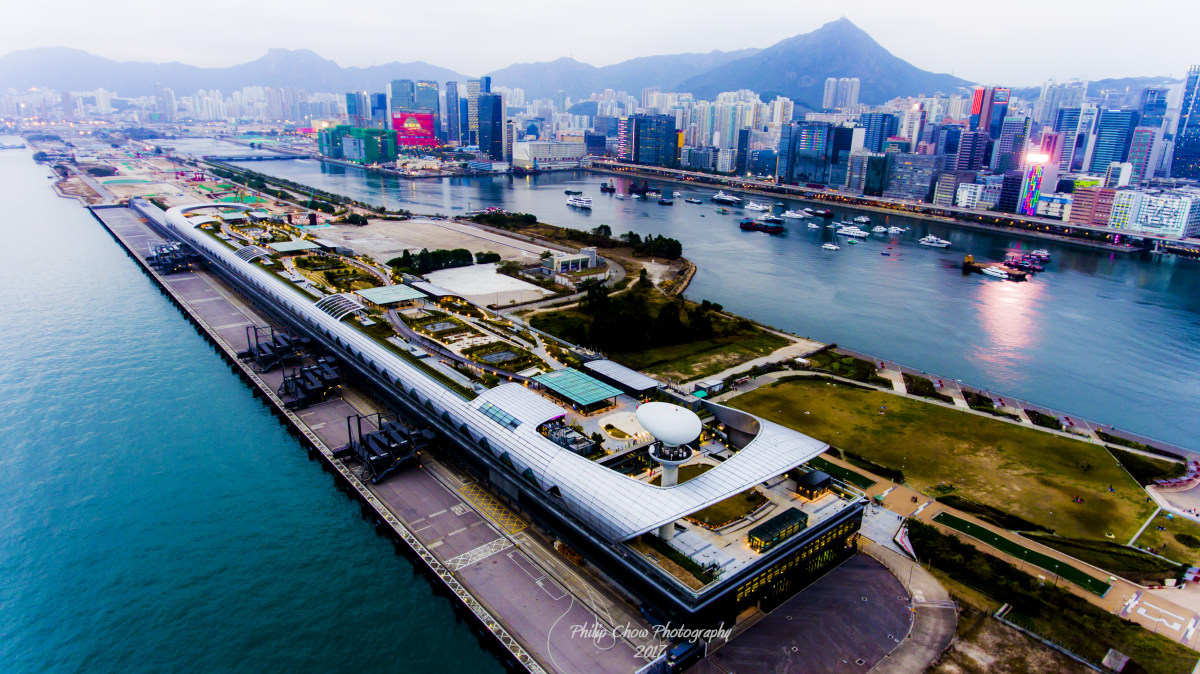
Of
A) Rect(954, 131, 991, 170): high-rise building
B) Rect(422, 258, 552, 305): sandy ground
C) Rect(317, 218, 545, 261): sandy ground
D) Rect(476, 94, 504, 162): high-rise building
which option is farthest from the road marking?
Rect(476, 94, 504, 162): high-rise building

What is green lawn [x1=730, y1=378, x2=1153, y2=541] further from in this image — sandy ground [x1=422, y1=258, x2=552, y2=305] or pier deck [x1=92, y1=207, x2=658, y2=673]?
sandy ground [x1=422, y1=258, x2=552, y2=305]

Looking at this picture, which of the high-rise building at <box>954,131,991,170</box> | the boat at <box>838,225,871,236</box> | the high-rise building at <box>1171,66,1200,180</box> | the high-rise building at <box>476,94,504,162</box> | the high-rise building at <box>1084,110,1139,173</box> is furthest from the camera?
the high-rise building at <box>476,94,504,162</box>

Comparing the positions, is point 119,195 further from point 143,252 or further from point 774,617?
point 774,617

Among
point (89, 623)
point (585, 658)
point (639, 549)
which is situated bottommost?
point (89, 623)

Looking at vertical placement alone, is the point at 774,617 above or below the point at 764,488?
below

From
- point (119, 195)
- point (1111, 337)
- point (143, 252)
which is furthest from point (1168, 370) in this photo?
point (119, 195)
